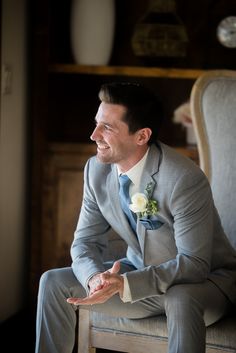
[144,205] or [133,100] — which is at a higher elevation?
[133,100]

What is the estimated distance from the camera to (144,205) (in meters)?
1.97

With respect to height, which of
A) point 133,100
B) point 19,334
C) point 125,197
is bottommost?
point 19,334

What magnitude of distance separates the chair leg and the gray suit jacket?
119 millimetres

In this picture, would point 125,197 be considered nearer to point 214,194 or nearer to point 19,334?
point 214,194

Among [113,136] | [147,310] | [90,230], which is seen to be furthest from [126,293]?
[113,136]

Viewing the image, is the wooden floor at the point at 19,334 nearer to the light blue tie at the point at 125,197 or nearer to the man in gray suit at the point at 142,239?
the man in gray suit at the point at 142,239

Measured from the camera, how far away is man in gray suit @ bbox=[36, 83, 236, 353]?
188 cm

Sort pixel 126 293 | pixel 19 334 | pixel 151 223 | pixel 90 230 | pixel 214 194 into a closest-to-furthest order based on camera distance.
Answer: pixel 126 293 < pixel 151 223 < pixel 90 230 < pixel 214 194 < pixel 19 334

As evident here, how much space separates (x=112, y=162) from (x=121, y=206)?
5.1 inches

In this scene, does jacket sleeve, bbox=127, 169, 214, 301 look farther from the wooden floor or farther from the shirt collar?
the wooden floor

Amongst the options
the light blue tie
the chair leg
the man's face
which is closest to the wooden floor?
the chair leg

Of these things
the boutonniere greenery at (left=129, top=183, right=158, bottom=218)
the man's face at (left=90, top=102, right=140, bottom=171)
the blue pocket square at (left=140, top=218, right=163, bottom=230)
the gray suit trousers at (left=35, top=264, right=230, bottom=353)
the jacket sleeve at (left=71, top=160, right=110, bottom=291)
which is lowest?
the gray suit trousers at (left=35, top=264, right=230, bottom=353)

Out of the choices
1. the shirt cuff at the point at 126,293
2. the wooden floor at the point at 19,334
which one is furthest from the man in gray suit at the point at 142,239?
the wooden floor at the point at 19,334

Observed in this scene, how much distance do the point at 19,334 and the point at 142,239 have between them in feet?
3.69
